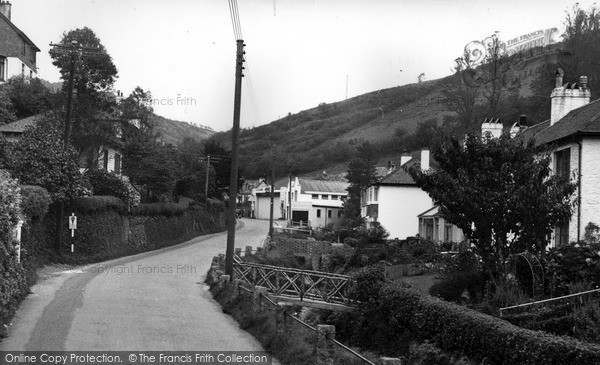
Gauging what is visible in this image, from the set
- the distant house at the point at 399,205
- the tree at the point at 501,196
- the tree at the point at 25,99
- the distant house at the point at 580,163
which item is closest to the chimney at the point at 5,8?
the tree at the point at 25,99

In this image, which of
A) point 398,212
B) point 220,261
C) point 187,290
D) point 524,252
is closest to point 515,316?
point 524,252

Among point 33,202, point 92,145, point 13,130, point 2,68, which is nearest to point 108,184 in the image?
point 92,145

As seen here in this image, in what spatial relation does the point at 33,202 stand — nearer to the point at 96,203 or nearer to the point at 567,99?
the point at 96,203

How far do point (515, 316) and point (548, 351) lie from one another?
15.0 feet

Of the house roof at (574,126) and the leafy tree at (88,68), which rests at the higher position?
the leafy tree at (88,68)

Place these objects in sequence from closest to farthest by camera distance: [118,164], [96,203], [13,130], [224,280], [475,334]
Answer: [475,334]
[224,280]
[96,203]
[13,130]
[118,164]

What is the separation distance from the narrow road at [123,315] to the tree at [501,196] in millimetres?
7395

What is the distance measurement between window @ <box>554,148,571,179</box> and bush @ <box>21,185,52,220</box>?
62.9ft

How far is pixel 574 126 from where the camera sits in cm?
2789

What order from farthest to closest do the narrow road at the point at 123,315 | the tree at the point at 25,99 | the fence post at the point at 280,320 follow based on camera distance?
the tree at the point at 25,99 < the fence post at the point at 280,320 < the narrow road at the point at 123,315

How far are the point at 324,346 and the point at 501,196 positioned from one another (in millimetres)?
9573

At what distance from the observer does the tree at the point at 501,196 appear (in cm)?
2134

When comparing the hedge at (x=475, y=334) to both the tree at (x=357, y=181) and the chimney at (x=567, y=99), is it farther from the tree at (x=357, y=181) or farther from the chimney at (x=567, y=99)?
the tree at (x=357, y=181)

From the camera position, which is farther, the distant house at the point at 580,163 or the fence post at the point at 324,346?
the distant house at the point at 580,163
